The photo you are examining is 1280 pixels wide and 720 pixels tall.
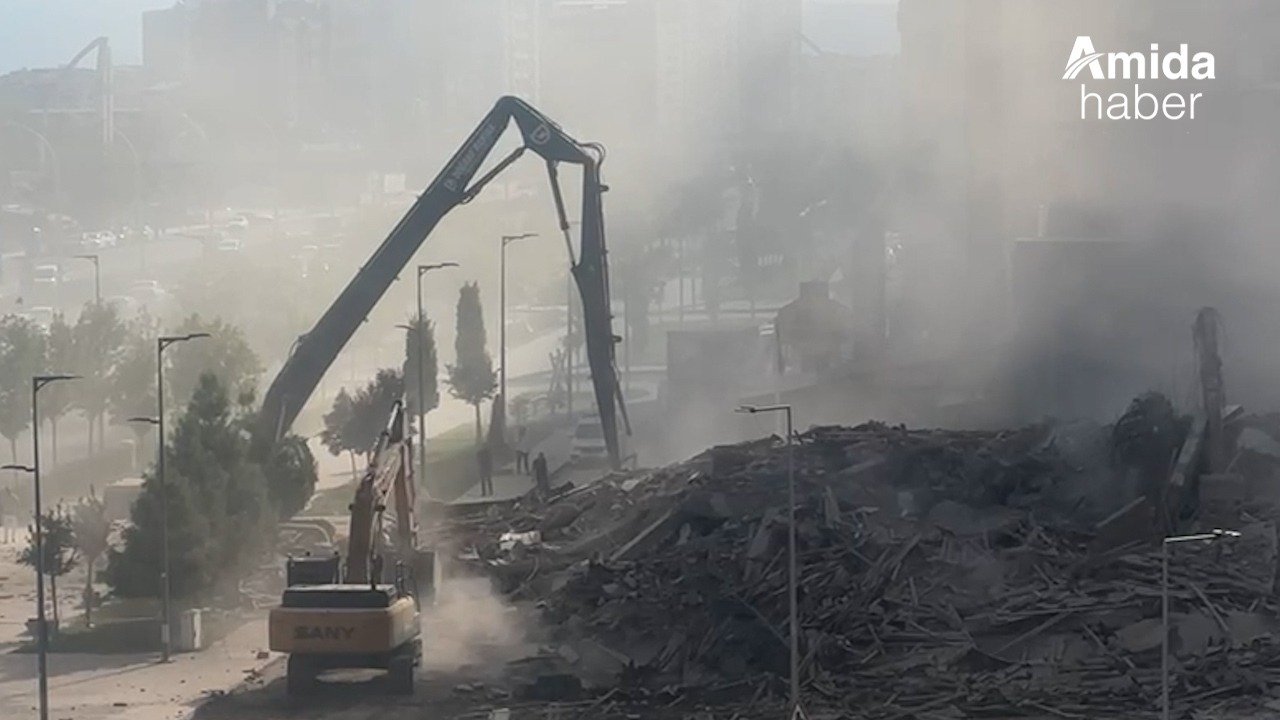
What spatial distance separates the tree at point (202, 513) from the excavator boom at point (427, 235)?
9.62ft

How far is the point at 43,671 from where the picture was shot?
1005 inches

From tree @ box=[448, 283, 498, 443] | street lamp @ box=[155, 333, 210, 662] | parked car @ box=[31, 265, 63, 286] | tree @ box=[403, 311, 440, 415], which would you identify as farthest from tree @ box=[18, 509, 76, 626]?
parked car @ box=[31, 265, 63, 286]

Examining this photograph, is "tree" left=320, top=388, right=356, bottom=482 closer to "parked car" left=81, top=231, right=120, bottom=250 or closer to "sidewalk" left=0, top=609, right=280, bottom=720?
"sidewalk" left=0, top=609, right=280, bottom=720

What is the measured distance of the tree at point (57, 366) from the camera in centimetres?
5184

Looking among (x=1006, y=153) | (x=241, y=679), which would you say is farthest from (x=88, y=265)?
(x=241, y=679)

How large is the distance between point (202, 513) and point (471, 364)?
2352 centimetres

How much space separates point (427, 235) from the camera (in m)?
40.7

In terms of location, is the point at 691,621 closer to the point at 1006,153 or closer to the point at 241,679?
the point at 241,679

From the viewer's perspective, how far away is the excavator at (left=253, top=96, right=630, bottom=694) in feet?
90.9

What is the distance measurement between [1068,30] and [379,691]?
33588 mm

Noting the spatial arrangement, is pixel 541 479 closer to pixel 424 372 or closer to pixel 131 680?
A: pixel 424 372
